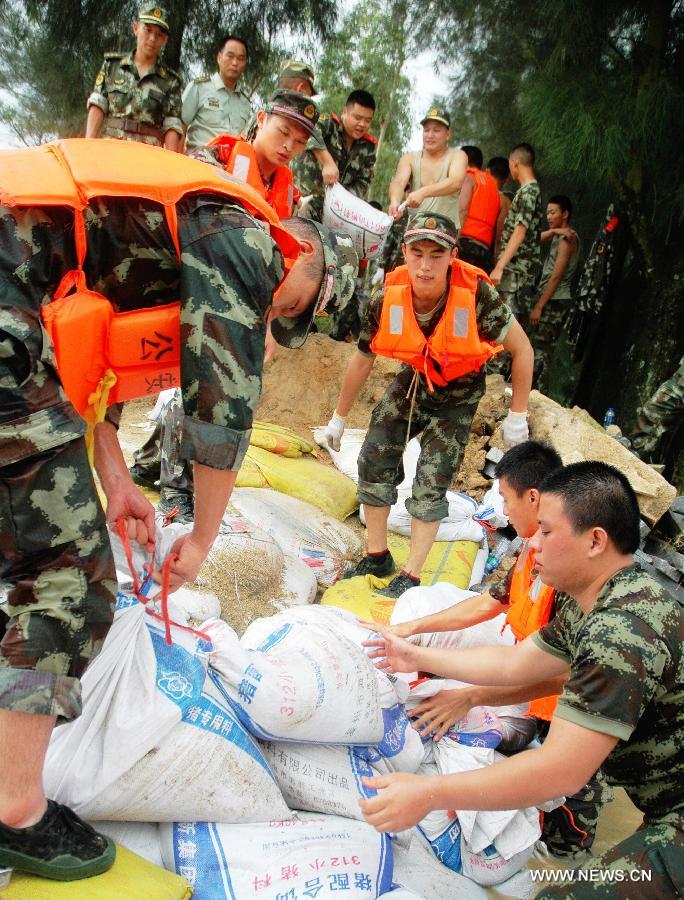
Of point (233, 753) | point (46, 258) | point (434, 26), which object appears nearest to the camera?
point (46, 258)

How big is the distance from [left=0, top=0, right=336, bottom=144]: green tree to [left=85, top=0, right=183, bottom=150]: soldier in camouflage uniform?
1.68 m

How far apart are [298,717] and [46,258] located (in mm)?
1098

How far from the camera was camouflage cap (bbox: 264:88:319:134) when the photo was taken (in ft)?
10.3

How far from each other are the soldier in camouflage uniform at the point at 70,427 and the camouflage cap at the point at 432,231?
1.55 meters

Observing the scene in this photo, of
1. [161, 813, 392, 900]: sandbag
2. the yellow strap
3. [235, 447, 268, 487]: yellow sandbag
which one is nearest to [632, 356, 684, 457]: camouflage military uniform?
[235, 447, 268, 487]: yellow sandbag

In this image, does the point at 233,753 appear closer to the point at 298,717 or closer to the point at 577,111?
the point at 298,717

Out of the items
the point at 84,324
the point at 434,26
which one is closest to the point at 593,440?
the point at 84,324

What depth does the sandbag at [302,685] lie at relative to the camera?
66.5 inches

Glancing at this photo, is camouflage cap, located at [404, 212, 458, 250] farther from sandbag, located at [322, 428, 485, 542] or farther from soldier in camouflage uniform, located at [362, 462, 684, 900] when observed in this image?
soldier in camouflage uniform, located at [362, 462, 684, 900]

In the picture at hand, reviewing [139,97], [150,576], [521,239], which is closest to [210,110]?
[139,97]

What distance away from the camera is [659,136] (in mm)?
5270

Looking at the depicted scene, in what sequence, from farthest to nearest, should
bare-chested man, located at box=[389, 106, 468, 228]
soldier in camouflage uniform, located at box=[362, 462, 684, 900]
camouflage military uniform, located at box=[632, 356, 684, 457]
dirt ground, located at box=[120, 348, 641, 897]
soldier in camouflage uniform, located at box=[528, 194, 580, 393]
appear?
1. soldier in camouflage uniform, located at box=[528, 194, 580, 393]
2. camouflage military uniform, located at box=[632, 356, 684, 457]
3. bare-chested man, located at box=[389, 106, 468, 228]
4. dirt ground, located at box=[120, 348, 641, 897]
5. soldier in camouflage uniform, located at box=[362, 462, 684, 900]

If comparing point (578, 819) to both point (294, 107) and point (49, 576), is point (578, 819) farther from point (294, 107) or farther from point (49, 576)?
point (294, 107)

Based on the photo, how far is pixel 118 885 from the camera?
1.38m
